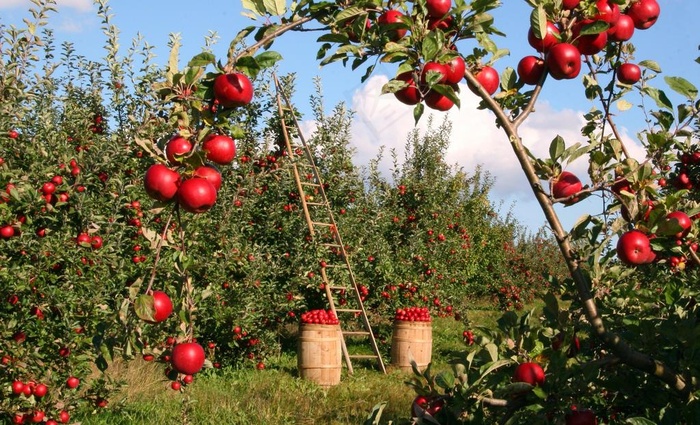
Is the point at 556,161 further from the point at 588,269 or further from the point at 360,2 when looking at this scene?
the point at 360,2

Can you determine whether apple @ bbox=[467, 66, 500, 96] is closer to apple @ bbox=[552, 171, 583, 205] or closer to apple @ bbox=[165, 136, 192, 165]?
apple @ bbox=[552, 171, 583, 205]

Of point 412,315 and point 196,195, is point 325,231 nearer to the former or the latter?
point 412,315

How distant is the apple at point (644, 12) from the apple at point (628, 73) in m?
0.13

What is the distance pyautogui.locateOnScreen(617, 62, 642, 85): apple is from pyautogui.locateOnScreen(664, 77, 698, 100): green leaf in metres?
0.09

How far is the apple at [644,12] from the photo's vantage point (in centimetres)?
159

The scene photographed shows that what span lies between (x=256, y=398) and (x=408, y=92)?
472cm

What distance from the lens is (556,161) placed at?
148cm

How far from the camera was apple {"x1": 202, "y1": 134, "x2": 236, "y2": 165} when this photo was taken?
1.30m

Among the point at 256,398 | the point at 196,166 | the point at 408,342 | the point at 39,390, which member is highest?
the point at 196,166

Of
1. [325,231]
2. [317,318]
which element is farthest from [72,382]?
[325,231]

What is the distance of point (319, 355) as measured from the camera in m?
6.79

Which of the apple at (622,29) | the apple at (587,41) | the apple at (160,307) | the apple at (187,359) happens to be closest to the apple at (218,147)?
the apple at (160,307)

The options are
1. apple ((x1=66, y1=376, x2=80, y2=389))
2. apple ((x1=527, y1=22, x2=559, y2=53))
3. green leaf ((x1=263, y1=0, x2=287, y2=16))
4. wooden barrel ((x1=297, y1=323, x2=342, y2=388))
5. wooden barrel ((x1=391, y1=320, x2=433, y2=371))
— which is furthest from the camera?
wooden barrel ((x1=391, y1=320, x2=433, y2=371))

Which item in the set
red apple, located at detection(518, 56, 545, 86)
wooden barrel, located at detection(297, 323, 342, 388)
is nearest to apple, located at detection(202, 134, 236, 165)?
red apple, located at detection(518, 56, 545, 86)
